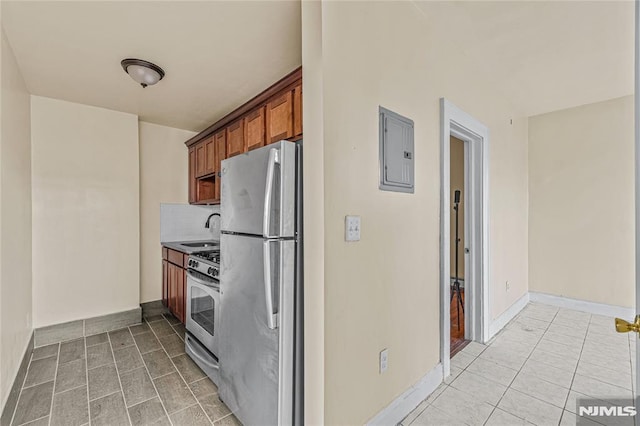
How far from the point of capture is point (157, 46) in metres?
2.04

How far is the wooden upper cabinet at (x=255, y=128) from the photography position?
268 cm

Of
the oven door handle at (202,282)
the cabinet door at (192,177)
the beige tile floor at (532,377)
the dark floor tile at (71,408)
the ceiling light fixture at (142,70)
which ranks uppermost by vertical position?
the ceiling light fixture at (142,70)

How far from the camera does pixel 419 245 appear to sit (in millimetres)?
1959

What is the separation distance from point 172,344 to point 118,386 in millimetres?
678

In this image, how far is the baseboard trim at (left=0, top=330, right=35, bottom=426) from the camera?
6.08 ft

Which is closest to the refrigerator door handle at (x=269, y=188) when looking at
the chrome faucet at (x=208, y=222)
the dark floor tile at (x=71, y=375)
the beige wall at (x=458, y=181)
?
the dark floor tile at (x=71, y=375)

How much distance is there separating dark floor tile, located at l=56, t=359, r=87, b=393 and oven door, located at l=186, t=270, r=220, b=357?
0.82 metres

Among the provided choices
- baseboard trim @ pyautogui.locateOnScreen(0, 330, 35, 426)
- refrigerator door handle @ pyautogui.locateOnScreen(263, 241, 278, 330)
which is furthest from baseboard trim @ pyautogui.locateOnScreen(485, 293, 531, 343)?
baseboard trim @ pyautogui.locateOnScreen(0, 330, 35, 426)

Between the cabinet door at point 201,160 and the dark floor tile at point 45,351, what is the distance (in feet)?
7.48

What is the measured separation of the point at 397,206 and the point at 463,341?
189 centimetres

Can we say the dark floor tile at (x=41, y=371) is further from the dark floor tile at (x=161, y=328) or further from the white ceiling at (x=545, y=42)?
the white ceiling at (x=545, y=42)

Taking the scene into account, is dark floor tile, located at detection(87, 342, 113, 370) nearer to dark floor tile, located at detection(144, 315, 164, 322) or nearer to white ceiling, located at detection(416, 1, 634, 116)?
dark floor tile, located at detection(144, 315, 164, 322)

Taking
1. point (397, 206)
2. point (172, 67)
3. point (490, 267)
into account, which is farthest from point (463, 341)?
point (172, 67)

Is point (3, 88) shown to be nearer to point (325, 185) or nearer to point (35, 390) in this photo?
point (35, 390)
